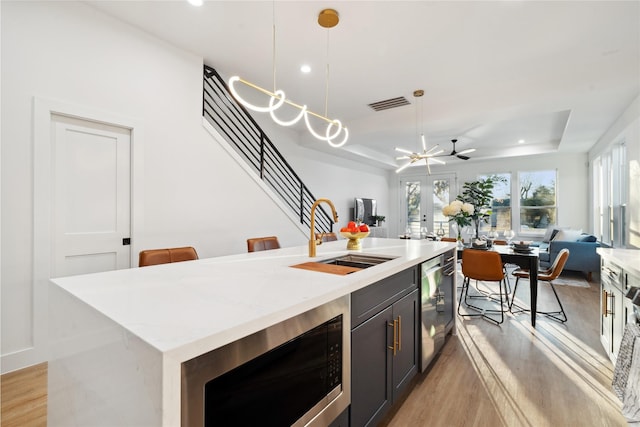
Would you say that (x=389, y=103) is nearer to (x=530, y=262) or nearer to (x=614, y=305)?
(x=530, y=262)

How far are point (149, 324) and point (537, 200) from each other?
9234mm

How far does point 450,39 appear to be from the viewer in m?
2.98

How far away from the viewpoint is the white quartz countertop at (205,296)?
78 cm

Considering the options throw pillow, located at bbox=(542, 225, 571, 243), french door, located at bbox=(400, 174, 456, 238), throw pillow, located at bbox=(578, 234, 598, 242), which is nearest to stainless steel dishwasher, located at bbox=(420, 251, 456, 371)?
throw pillow, located at bbox=(578, 234, 598, 242)

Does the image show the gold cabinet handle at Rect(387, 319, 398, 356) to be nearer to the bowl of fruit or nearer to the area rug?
the bowl of fruit

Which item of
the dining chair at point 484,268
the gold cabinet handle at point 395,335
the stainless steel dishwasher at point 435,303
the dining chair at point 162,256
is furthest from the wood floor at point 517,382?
the dining chair at point 162,256

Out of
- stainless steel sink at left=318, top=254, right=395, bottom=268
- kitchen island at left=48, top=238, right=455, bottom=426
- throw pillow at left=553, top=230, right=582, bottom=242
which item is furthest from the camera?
throw pillow at left=553, top=230, right=582, bottom=242

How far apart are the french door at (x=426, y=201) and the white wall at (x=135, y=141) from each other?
625 centimetres

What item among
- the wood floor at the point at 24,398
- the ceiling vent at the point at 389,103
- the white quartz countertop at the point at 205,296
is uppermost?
the ceiling vent at the point at 389,103

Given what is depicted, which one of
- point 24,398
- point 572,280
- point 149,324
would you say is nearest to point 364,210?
point 572,280

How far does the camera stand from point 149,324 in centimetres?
82

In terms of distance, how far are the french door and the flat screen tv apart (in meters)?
1.37

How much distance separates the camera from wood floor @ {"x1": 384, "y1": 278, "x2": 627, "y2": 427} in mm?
1827

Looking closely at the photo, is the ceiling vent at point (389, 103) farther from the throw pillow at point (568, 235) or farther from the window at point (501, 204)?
the window at point (501, 204)
